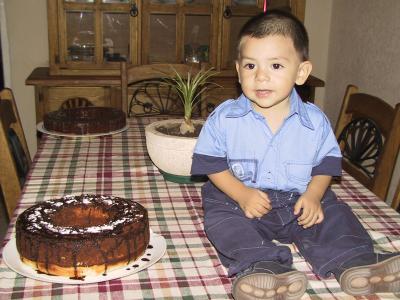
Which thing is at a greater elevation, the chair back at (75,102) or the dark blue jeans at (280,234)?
the dark blue jeans at (280,234)

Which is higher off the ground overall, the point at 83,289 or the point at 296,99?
the point at 296,99

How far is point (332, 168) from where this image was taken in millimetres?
1112

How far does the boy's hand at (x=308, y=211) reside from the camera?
1.02 meters

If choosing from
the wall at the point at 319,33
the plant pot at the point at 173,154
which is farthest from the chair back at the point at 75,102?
the plant pot at the point at 173,154

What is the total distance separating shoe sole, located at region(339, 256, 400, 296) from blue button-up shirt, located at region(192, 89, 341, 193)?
297mm

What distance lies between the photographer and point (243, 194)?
1.05 meters

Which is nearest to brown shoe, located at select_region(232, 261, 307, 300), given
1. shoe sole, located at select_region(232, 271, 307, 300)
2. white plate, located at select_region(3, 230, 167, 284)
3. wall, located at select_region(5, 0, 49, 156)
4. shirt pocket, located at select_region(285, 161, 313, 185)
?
shoe sole, located at select_region(232, 271, 307, 300)

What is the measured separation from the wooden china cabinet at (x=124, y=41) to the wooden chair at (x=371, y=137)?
1145mm

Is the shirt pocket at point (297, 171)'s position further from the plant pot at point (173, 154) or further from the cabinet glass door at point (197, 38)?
the cabinet glass door at point (197, 38)

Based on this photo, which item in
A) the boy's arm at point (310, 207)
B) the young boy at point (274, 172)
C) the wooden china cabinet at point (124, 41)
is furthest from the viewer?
the wooden china cabinet at point (124, 41)

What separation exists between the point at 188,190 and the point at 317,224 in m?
0.36

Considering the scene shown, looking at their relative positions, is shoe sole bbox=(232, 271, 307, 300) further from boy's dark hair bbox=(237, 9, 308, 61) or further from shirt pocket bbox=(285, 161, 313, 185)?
boy's dark hair bbox=(237, 9, 308, 61)

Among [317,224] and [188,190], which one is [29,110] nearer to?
[188,190]

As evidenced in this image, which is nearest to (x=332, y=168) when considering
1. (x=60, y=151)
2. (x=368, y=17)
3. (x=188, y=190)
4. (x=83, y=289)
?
(x=188, y=190)
